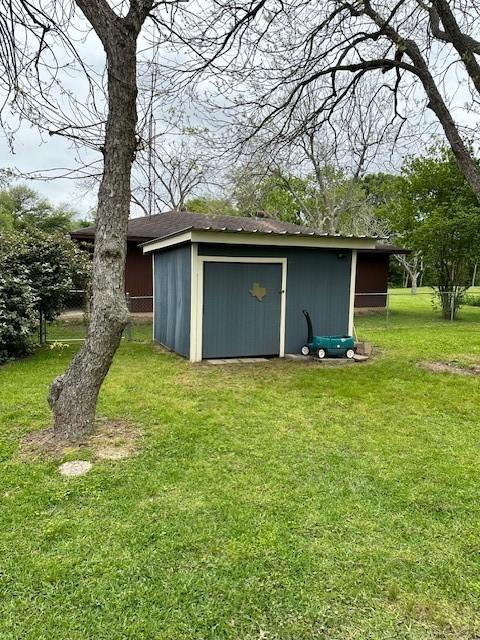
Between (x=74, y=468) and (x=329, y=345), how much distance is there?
16.4 ft

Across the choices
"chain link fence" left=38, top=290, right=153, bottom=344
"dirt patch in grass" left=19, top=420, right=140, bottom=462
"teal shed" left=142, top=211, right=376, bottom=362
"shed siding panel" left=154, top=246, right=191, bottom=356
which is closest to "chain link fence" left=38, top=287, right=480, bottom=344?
"chain link fence" left=38, top=290, right=153, bottom=344

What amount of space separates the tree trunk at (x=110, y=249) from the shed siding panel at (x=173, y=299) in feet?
11.7

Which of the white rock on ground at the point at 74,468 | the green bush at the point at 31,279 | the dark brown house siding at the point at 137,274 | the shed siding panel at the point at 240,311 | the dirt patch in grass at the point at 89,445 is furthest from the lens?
the dark brown house siding at the point at 137,274

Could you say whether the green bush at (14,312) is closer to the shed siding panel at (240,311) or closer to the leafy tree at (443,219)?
the shed siding panel at (240,311)

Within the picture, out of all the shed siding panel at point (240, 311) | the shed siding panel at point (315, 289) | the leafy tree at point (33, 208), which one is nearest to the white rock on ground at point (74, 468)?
the shed siding panel at point (240, 311)

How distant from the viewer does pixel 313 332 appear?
7707 mm

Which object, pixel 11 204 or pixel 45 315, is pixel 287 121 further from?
pixel 11 204

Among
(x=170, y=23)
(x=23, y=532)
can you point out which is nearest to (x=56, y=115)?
(x=170, y=23)

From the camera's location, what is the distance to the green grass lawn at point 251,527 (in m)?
Answer: 1.75

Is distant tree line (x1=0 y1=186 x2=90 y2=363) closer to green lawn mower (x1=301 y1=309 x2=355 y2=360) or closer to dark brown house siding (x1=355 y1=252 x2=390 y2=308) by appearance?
green lawn mower (x1=301 y1=309 x2=355 y2=360)

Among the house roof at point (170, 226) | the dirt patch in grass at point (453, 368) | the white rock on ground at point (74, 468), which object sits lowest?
the white rock on ground at point (74, 468)

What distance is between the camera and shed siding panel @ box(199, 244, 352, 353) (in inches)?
295

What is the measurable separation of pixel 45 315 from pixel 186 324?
9.03ft

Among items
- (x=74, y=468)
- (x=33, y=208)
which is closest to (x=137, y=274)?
(x=74, y=468)
